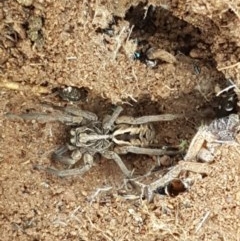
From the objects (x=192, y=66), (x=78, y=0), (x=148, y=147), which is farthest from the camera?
(x=148, y=147)

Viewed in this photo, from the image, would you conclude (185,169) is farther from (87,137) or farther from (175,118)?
(87,137)

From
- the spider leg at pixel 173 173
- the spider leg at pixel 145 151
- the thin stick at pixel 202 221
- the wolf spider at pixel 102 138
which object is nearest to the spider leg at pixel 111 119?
the wolf spider at pixel 102 138

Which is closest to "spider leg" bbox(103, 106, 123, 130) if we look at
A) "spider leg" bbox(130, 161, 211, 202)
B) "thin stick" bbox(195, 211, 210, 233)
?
"spider leg" bbox(130, 161, 211, 202)

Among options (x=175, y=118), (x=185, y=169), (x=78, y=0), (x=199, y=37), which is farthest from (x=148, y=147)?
(x=78, y=0)

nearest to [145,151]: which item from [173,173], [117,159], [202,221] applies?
[117,159]

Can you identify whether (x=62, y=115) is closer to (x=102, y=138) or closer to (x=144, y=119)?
(x=102, y=138)

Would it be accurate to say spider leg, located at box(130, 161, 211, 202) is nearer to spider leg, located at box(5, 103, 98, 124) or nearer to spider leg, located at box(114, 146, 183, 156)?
spider leg, located at box(114, 146, 183, 156)
